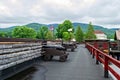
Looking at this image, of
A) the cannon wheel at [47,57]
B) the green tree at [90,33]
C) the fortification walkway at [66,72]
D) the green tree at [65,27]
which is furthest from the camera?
the green tree at [90,33]

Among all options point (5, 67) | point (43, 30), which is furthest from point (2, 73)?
point (43, 30)

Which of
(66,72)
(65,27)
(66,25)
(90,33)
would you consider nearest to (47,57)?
(66,72)

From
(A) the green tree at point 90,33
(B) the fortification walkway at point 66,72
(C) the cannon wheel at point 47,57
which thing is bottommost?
(B) the fortification walkway at point 66,72

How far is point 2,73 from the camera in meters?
8.59

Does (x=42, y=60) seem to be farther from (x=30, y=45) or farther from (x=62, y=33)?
(x=62, y=33)

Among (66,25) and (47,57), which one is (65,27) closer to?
(66,25)

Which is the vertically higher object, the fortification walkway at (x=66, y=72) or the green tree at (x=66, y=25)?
the green tree at (x=66, y=25)

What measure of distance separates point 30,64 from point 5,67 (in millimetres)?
4698

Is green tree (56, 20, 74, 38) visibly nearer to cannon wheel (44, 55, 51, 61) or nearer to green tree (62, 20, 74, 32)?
green tree (62, 20, 74, 32)

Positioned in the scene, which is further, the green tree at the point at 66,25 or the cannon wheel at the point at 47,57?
the green tree at the point at 66,25

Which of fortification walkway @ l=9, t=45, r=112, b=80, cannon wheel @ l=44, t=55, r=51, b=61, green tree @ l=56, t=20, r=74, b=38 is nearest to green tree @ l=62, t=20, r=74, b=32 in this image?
green tree @ l=56, t=20, r=74, b=38

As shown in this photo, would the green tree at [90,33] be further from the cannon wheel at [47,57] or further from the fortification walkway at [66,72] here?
the fortification walkway at [66,72]

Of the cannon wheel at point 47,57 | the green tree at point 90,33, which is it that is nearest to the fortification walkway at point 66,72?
the cannon wheel at point 47,57

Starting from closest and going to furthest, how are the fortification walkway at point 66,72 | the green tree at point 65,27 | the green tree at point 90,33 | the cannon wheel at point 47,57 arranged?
1. the fortification walkway at point 66,72
2. the cannon wheel at point 47,57
3. the green tree at point 65,27
4. the green tree at point 90,33
